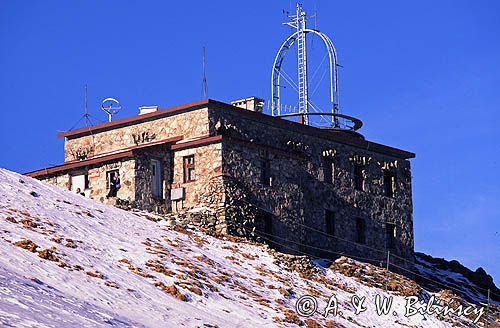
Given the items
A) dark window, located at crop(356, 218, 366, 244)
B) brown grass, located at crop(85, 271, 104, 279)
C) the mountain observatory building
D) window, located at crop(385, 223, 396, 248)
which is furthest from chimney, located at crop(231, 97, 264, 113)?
brown grass, located at crop(85, 271, 104, 279)

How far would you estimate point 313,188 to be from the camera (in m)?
56.4

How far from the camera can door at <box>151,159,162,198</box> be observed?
52094 millimetres

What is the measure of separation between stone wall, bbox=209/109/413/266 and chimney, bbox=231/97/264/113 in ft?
5.34

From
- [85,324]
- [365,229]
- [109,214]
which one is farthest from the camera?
[365,229]

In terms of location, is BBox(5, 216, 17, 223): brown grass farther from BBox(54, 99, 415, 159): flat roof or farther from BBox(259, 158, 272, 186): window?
BBox(259, 158, 272, 186): window

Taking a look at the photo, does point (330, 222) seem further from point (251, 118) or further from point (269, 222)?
point (251, 118)

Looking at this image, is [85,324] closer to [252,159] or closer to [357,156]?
[252,159]

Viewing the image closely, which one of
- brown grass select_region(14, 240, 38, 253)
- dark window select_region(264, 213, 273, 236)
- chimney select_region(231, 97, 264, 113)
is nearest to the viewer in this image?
brown grass select_region(14, 240, 38, 253)

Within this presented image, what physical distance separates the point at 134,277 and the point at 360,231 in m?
23.5

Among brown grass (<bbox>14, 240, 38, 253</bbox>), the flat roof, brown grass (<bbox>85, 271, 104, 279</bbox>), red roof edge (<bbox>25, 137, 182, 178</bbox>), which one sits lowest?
brown grass (<bbox>85, 271, 104, 279</bbox>)

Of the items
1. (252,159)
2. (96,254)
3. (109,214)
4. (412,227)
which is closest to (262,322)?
(96,254)

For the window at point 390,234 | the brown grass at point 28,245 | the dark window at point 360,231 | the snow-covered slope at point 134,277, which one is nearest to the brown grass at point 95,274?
the snow-covered slope at point 134,277

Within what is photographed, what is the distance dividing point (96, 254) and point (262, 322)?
5421mm

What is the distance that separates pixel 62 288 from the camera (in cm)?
3234
